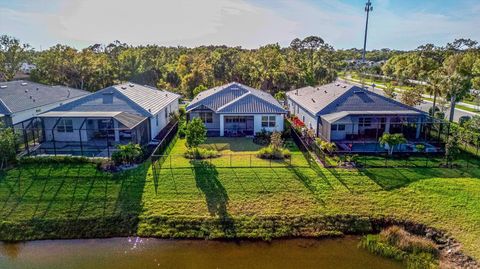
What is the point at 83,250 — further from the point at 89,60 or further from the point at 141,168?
the point at 89,60

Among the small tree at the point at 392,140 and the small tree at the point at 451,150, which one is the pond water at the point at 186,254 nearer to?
the small tree at the point at 392,140

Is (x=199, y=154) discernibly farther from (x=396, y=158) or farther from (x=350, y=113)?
(x=396, y=158)

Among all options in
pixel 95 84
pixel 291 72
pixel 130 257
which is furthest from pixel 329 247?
pixel 95 84

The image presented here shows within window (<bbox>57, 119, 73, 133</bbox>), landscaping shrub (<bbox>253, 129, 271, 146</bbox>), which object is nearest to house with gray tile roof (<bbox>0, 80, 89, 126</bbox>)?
window (<bbox>57, 119, 73, 133</bbox>)

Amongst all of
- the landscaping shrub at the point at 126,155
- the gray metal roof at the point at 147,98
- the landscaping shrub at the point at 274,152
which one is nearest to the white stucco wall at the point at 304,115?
the landscaping shrub at the point at 274,152

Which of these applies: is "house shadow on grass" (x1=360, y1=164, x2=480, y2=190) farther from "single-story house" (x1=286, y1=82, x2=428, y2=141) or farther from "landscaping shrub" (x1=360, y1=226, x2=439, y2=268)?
"single-story house" (x1=286, y1=82, x2=428, y2=141)
